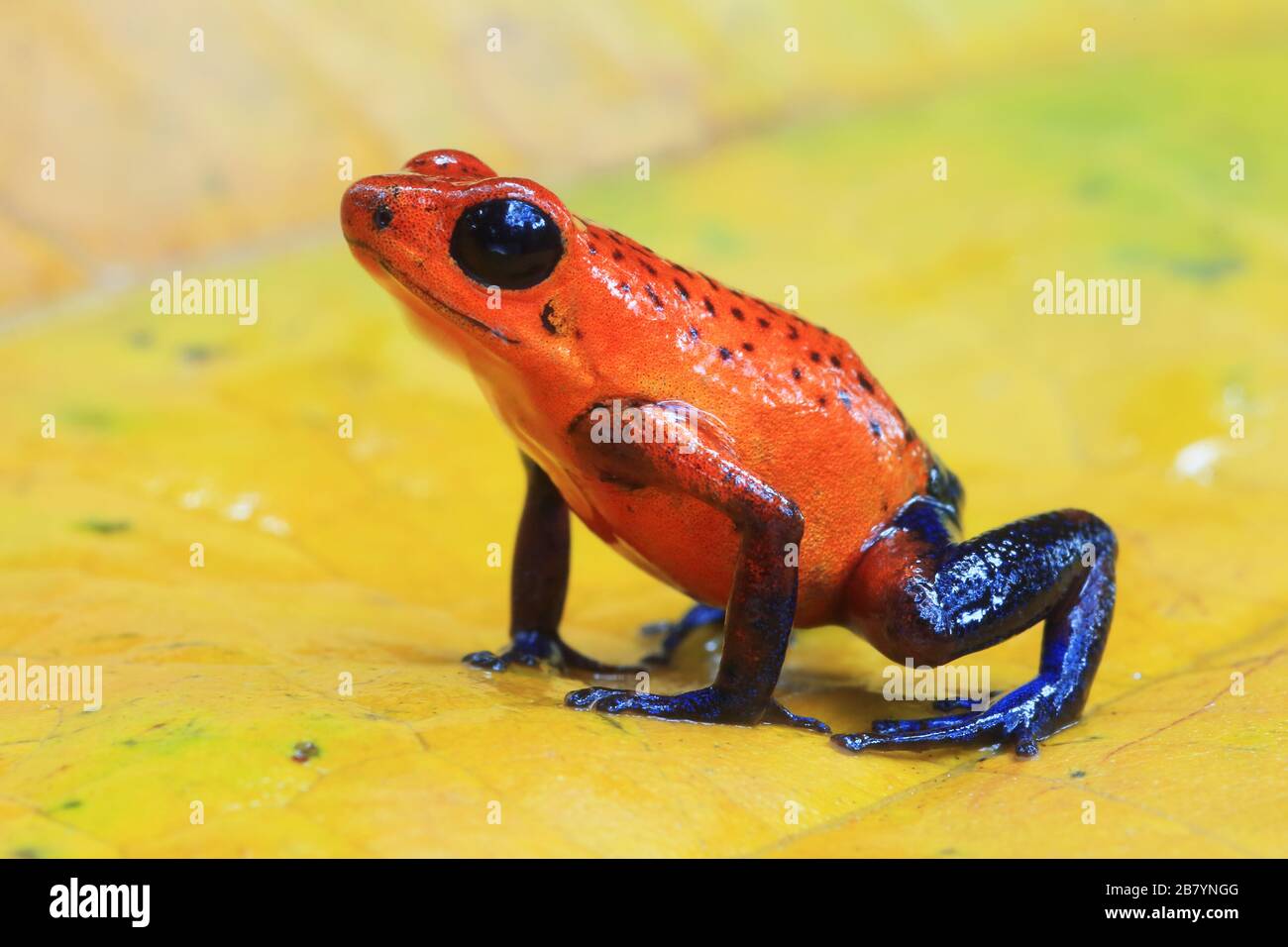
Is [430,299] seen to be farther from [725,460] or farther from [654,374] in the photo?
[725,460]

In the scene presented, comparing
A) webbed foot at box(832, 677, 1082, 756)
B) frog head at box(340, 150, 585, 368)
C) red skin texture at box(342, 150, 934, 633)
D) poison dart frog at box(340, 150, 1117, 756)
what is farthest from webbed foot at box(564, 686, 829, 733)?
frog head at box(340, 150, 585, 368)

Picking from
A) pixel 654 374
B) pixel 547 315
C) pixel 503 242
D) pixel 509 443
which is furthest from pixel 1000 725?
pixel 509 443

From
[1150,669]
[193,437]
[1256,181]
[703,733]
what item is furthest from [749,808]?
[1256,181]

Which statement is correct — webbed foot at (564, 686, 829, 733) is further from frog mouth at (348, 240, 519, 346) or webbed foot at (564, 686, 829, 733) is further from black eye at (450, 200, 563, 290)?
black eye at (450, 200, 563, 290)

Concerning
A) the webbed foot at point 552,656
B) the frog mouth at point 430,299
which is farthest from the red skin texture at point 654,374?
the webbed foot at point 552,656

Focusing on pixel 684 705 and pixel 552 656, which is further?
pixel 552 656

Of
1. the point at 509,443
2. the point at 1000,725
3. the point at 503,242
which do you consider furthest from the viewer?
the point at 509,443

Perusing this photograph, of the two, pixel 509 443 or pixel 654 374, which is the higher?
pixel 509 443
